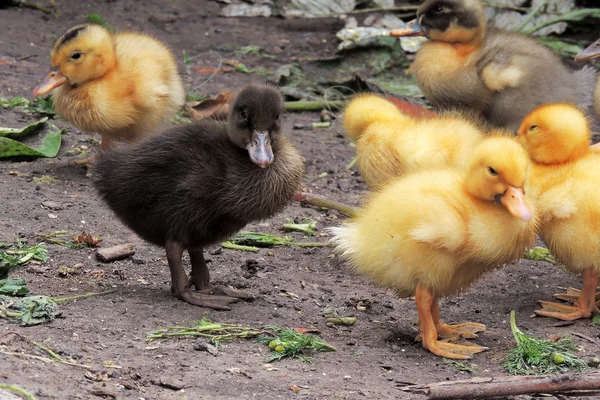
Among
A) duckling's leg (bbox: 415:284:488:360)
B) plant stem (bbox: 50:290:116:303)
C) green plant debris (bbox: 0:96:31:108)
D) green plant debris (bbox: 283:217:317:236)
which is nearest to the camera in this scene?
duckling's leg (bbox: 415:284:488:360)

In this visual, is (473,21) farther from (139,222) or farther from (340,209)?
(139,222)

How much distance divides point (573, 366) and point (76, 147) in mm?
4255

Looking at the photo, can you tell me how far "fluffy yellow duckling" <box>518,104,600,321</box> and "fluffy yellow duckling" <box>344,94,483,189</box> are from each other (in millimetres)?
459

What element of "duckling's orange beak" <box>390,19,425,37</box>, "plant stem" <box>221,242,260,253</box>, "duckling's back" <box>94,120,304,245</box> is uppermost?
"duckling's orange beak" <box>390,19,425,37</box>

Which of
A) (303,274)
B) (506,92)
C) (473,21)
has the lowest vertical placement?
(303,274)

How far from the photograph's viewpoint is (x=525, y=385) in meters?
3.22

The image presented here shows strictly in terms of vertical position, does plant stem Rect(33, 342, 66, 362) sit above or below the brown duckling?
below

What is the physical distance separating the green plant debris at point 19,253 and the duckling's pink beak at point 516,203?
7.40ft

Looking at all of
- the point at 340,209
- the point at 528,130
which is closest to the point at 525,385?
the point at 528,130

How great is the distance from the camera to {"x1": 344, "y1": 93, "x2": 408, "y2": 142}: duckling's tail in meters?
5.25

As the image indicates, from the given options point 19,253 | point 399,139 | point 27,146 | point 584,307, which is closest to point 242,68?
point 27,146

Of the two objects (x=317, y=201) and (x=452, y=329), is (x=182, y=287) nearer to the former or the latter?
(x=452, y=329)

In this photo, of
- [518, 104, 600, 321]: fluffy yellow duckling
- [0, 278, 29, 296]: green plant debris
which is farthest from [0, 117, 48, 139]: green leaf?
[518, 104, 600, 321]: fluffy yellow duckling

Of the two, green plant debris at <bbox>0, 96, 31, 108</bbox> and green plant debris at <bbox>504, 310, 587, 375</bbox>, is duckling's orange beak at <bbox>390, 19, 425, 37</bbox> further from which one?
green plant debris at <bbox>504, 310, 587, 375</bbox>
